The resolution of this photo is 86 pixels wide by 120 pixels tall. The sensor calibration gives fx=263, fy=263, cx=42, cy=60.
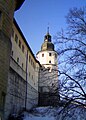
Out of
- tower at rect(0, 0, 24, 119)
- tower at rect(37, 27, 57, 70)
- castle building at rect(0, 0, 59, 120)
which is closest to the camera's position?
tower at rect(0, 0, 24, 119)

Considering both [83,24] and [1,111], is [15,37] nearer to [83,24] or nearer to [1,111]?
[83,24]

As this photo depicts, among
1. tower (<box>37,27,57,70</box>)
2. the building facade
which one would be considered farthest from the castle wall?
tower (<box>37,27,57,70</box>)

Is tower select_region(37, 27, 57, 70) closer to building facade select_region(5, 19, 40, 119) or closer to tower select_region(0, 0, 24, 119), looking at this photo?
building facade select_region(5, 19, 40, 119)

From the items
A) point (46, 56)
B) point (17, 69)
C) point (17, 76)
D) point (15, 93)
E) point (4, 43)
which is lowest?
point (15, 93)

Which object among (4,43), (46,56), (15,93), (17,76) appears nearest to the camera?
(4,43)

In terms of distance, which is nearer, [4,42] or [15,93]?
[4,42]

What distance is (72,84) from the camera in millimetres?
14906

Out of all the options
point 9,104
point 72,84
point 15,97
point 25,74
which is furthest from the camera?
point 25,74

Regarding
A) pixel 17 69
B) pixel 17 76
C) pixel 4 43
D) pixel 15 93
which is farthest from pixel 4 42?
pixel 17 69

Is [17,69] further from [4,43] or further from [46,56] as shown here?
[46,56]

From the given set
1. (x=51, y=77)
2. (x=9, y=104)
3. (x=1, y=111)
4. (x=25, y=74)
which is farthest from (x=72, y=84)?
(x=25, y=74)

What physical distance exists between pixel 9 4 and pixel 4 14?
892 millimetres

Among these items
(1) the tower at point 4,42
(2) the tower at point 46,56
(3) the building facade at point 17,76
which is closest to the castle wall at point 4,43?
(1) the tower at point 4,42

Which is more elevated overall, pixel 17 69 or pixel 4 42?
pixel 17 69
